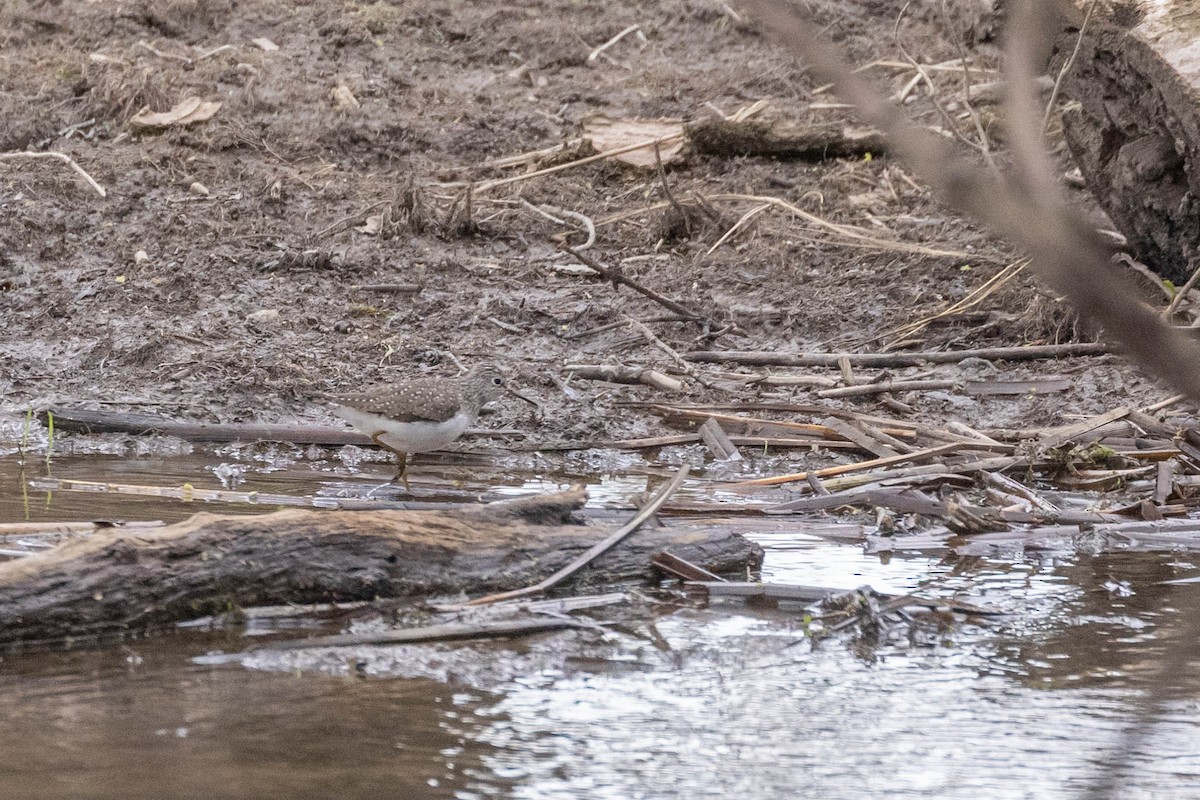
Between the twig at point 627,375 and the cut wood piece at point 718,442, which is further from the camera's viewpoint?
the twig at point 627,375

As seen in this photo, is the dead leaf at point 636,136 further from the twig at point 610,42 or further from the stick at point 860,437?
the stick at point 860,437

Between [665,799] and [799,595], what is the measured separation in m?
1.73

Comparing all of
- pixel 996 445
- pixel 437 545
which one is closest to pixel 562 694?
pixel 437 545

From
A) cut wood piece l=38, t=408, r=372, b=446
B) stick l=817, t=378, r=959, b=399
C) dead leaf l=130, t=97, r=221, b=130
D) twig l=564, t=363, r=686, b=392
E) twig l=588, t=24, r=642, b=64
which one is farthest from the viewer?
twig l=588, t=24, r=642, b=64

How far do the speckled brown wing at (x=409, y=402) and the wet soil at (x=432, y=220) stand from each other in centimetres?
116

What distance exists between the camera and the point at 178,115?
477 inches

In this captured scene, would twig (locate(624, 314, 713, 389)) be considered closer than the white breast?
No

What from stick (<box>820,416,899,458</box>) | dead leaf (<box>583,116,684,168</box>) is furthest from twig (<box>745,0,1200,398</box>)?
dead leaf (<box>583,116,684,168</box>)

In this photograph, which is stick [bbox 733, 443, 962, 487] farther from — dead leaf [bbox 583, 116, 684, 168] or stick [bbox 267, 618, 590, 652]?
dead leaf [bbox 583, 116, 684, 168]

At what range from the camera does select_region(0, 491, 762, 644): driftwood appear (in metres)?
4.76

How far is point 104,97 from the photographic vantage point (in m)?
12.3

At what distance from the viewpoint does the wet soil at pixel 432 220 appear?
9125mm

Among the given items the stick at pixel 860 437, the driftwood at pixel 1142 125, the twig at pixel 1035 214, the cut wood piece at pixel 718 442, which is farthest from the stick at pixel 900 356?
the twig at pixel 1035 214

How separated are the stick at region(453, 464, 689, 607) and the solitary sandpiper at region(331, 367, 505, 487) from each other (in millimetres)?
1875
